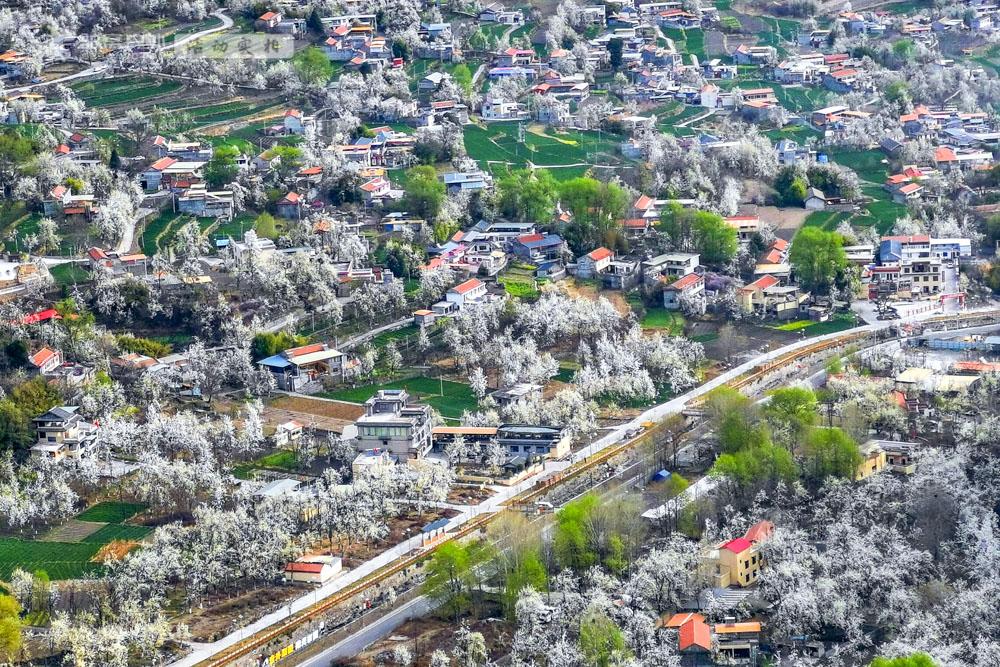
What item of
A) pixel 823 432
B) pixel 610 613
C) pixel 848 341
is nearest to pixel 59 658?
pixel 610 613

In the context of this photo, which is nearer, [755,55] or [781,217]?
[781,217]

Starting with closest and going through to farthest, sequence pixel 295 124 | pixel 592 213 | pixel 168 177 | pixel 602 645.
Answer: pixel 602 645, pixel 592 213, pixel 168 177, pixel 295 124

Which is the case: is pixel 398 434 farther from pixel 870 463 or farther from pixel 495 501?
pixel 870 463

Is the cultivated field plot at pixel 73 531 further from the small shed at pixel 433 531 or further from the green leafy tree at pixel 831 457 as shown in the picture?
the green leafy tree at pixel 831 457

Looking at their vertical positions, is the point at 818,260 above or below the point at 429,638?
below

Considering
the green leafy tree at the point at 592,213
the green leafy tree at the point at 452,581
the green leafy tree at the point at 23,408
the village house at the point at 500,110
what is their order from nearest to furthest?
the green leafy tree at the point at 452,581 → the green leafy tree at the point at 23,408 → the green leafy tree at the point at 592,213 → the village house at the point at 500,110

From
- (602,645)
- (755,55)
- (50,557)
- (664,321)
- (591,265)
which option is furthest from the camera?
(755,55)

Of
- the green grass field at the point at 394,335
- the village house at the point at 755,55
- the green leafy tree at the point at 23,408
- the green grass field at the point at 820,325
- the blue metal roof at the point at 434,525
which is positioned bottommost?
the green grass field at the point at 820,325

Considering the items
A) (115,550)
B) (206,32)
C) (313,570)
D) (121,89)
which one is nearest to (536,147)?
(121,89)

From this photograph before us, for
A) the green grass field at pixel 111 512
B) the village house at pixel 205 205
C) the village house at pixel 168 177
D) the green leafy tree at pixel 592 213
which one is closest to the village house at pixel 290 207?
the village house at pixel 205 205
